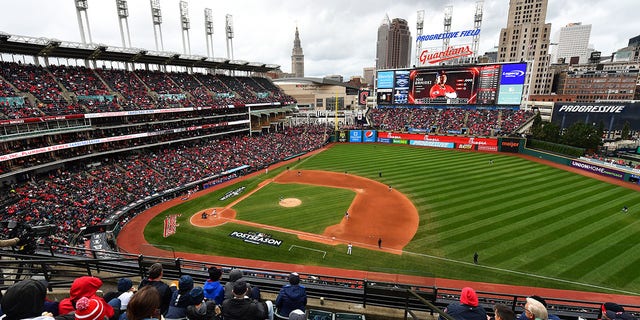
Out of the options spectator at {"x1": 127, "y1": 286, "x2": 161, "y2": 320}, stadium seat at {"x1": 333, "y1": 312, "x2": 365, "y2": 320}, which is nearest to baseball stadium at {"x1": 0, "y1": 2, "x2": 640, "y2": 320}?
stadium seat at {"x1": 333, "y1": 312, "x2": 365, "y2": 320}

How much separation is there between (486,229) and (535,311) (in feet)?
76.4

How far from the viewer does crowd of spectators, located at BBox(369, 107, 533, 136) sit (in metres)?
60.8

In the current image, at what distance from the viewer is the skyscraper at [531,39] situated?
102 meters

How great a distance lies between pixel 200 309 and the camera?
4699 millimetres

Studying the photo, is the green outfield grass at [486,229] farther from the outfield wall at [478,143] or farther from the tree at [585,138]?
the tree at [585,138]

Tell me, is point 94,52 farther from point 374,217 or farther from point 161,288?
point 161,288

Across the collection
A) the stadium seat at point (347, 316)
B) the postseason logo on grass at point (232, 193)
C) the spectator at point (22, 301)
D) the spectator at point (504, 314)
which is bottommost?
the postseason logo on grass at point (232, 193)

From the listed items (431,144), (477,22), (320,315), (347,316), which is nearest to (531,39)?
(477,22)

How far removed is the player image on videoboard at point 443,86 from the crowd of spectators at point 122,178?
33.1m

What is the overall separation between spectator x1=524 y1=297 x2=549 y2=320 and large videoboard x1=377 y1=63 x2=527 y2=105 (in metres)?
68.5

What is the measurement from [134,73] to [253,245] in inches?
1680

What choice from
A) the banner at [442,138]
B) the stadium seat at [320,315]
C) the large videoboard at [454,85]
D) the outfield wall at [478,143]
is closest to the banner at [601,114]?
the large videoboard at [454,85]

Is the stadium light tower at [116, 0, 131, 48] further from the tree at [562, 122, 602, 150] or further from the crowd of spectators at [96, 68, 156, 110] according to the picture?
the tree at [562, 122, 602, 150]

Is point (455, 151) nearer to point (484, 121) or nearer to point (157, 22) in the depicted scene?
point (484, 121)
